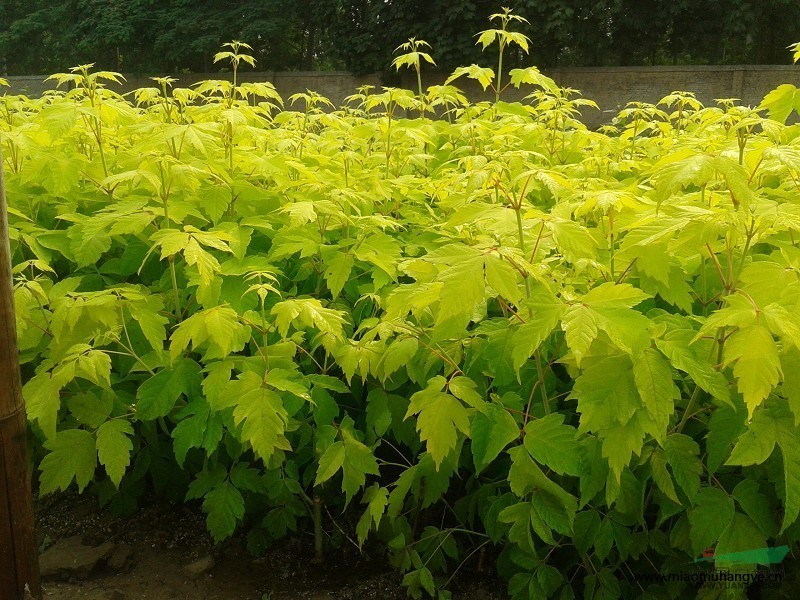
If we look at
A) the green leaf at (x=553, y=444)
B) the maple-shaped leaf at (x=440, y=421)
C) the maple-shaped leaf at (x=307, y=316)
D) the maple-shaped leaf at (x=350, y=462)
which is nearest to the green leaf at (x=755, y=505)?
the green leaf at (x=553, y=444)

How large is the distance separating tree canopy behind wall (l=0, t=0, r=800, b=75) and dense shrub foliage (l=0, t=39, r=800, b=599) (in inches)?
664

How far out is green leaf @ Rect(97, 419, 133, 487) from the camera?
2240 millimetres

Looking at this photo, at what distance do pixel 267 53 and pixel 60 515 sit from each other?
24.1m

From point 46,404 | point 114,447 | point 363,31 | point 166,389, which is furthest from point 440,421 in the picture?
point 363,31

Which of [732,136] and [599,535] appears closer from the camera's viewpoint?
[599,535]

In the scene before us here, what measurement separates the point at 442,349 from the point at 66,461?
129cm

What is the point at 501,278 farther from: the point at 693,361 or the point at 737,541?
the point at 737,541

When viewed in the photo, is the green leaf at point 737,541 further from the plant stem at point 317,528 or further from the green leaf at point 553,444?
the plant stem at point 317,528

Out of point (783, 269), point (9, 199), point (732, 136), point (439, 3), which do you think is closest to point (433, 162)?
point (732, 136)

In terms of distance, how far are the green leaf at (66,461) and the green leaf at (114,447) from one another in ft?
0.28

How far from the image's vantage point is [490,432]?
1971 millimetres

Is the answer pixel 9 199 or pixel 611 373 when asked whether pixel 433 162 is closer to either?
pixel 9 199

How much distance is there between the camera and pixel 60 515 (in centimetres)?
292

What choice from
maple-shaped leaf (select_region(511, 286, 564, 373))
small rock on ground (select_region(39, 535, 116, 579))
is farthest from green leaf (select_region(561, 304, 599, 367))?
small rock on ground (select_region(39, 535, 116, 579))
